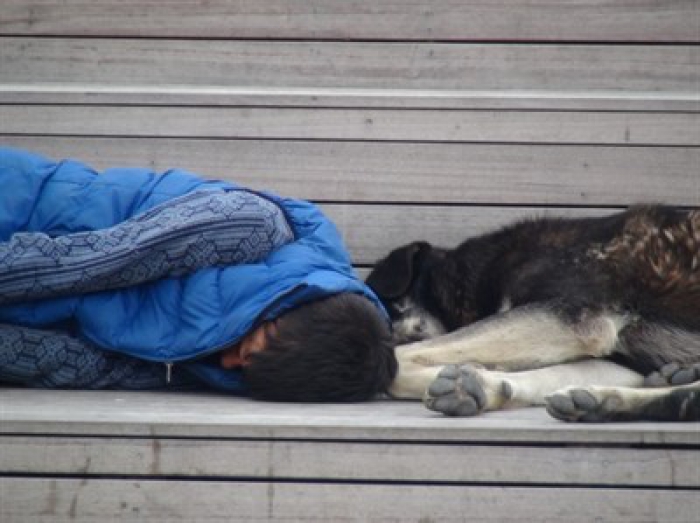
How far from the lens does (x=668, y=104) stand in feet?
14.9

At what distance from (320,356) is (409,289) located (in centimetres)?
110

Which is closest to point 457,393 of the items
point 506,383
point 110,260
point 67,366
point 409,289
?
point 506,383

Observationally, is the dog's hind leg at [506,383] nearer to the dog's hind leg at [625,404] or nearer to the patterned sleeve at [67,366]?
the dog's hind leg at [625,404]

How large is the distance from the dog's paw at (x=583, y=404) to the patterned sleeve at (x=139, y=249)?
0.98 meters

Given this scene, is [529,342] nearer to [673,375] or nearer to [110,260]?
[673,375]

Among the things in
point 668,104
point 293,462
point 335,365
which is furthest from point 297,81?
point 293,462

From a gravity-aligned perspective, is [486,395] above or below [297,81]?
below

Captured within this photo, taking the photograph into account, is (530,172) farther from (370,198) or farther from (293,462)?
(293,462)

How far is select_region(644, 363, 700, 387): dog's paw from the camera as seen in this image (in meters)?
3.72

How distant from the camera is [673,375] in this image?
3799mm

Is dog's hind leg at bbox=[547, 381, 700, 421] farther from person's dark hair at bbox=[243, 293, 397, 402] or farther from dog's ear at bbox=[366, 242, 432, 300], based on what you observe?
dog's ear at bbox=[366, 242, 432, 300]

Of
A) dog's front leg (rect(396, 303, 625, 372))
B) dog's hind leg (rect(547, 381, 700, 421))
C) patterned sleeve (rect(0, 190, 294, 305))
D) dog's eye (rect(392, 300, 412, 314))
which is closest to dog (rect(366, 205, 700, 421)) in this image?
dog's front leg (rect(396, 303, 625, 372))

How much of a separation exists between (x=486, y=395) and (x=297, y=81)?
1725 millimetres

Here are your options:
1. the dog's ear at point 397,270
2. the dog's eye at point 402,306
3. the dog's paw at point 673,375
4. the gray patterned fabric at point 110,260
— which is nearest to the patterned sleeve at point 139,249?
the gray patterned fabric at point 110,260
